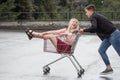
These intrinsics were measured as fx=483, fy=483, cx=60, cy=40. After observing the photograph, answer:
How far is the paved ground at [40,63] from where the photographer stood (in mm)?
12062

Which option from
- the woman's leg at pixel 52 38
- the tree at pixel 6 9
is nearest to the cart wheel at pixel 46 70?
the woman's leg at pixel 52 38

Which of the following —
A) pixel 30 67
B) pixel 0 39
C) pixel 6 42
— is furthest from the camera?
pixel 0 39

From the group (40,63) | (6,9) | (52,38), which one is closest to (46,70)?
(52,38)

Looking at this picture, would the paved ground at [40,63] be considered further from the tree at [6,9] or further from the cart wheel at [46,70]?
the tree at [6,9]

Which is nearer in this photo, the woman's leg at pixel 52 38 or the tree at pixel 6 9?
the woman's leg at pixel 52 38

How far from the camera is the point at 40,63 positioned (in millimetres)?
14539

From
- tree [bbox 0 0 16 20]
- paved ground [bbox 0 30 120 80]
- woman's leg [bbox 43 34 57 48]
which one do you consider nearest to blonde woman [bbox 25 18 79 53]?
woman's leg [bbox 43 34 57 48]

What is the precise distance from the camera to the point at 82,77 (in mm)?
11961

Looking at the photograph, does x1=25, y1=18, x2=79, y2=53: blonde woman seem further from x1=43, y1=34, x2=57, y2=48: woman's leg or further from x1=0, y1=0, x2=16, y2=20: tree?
x1=0, y1=0, x2=16, y2=20: tree

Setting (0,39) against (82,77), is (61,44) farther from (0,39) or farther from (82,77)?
(0,39)

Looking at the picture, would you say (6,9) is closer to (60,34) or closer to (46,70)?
(46,70)

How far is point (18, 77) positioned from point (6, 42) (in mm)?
9848

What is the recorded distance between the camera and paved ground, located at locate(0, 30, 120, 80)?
12.1 m

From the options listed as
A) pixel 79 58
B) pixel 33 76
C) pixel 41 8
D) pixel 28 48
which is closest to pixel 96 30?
pixel 33 76
